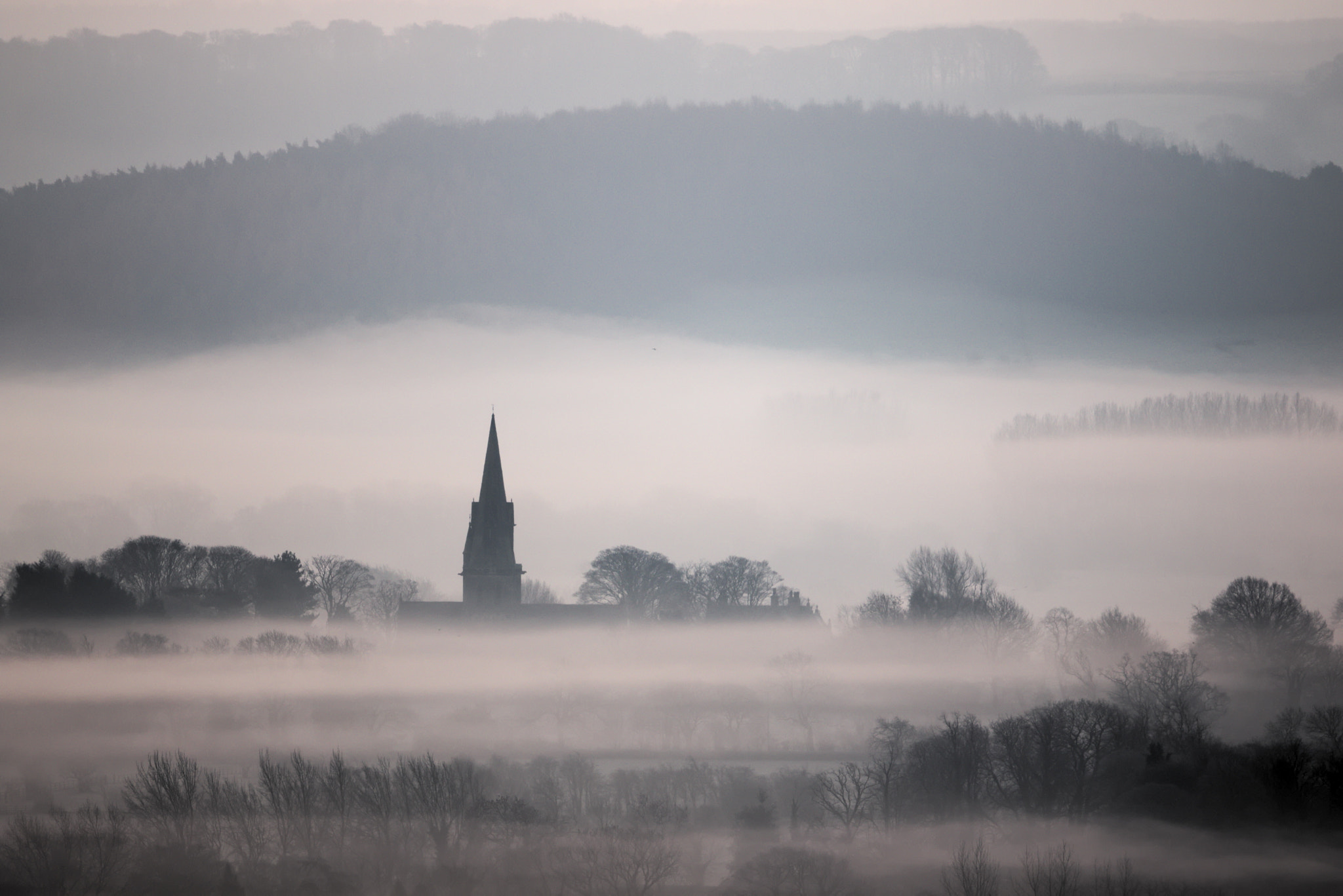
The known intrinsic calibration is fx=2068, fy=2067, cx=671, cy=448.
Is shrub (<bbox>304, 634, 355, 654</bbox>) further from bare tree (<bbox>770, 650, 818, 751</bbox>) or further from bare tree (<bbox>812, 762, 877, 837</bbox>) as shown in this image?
bare tree (<bbox>812, 762, 877, 837</bbox>)

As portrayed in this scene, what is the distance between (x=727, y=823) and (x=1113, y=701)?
31.7 m

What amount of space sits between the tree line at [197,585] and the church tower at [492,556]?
330 inches

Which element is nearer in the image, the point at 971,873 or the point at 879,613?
the point at 971,873

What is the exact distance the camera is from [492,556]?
6614 inches

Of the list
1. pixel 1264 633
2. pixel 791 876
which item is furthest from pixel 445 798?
pixel 1264 633

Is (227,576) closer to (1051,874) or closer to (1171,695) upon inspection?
(1171,695)

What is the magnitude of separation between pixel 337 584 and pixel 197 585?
14.2 metres

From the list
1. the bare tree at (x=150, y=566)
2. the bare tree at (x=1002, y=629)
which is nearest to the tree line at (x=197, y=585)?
the bare tree at (x=150, y=566)

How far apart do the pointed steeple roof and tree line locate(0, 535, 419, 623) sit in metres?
13.3

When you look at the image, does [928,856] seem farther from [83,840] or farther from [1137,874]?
[83,840]

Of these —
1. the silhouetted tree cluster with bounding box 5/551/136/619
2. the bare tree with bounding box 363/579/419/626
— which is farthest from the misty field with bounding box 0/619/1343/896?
the bare tree with bounding box 363/579/419/626

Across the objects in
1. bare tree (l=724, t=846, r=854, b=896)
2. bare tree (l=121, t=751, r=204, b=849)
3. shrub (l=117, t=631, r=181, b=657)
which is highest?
shrub (l=117, t=631, r=181, b=657)

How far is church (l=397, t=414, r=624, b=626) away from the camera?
166875 mm

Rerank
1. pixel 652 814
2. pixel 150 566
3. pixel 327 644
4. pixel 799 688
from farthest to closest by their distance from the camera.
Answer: pixel 150 566 < pixel 327 644 < pixel 799 688 < pixel 652 814
